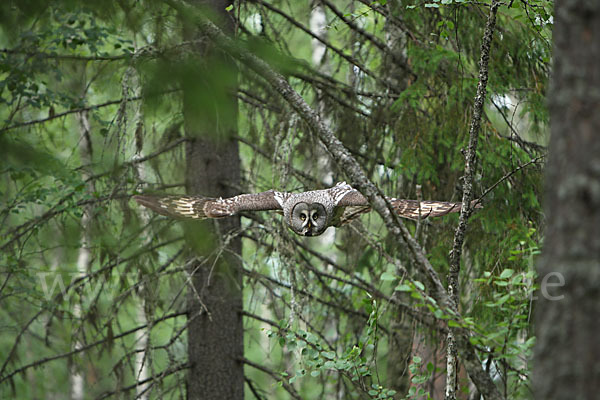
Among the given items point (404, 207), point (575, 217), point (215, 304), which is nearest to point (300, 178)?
point (215, 304)

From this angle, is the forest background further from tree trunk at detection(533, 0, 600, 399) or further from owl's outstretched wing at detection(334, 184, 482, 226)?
tree trunk at detection(533, 0, 600, 399)

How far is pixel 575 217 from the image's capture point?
1841 millimetres

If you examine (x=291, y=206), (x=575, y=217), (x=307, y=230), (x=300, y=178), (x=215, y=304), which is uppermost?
(x=300, y=178)

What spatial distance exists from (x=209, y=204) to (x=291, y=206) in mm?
670

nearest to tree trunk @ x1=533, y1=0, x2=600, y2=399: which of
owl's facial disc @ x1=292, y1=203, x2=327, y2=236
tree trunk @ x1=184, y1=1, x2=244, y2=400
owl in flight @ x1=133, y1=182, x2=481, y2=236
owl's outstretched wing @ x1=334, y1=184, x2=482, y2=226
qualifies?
owl's outstretched wing @ x1=334, y1=184, x2=482, y2=226

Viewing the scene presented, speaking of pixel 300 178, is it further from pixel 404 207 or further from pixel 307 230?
pixel 404 207

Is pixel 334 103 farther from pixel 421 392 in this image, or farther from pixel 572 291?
pixel 572 291

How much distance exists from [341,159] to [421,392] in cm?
144

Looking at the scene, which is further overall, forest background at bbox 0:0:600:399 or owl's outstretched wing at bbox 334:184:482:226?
owl's outstretched wing at bbox 334:184:482:226

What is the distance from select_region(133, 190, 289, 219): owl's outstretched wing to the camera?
532cm

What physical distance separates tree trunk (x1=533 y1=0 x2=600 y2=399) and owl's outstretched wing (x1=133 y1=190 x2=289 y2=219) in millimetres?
3525

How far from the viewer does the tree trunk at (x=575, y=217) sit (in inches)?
71.6

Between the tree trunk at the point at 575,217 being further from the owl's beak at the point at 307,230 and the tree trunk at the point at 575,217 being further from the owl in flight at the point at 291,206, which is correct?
the owl's beak at the point at 307,230

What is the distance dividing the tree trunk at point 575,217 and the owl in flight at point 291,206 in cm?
325
